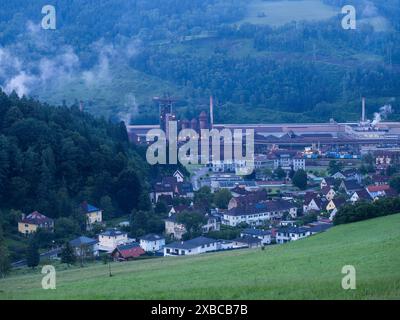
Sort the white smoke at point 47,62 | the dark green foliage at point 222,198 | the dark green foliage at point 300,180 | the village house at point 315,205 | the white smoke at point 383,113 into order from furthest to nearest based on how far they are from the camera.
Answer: the white smoke at point 47,62, the white smoke at point 383,113, the dark green foliage at point 300,180, the dark green foliage at point 222,198, the village house at point 315,205

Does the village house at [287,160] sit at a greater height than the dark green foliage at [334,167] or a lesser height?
lesser

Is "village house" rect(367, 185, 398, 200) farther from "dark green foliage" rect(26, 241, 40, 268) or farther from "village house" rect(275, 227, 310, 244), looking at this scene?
"dark green foliage" rect(26, 241, 40, 268)

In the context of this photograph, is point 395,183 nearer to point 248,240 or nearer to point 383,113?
point 248,240

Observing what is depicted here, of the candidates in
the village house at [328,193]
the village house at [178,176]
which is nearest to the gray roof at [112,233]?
the village house at [328,193]

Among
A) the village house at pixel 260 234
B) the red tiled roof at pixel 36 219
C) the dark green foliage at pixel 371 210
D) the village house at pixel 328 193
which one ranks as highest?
the dark green foliage at pixel 371 210

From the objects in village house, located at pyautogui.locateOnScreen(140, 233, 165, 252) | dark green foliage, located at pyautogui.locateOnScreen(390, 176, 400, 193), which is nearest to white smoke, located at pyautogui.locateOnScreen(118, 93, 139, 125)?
dark green foliage, located at pyautogui.locateOnScreen(390, 176, 400, 193)

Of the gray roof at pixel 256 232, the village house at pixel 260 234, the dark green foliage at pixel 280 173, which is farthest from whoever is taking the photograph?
the dark green foliage at pixel 280 173

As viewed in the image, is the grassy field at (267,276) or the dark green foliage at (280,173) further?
the dark green foliage at (280,173)

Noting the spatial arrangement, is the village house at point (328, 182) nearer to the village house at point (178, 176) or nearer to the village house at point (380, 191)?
the village house at point (380, 191)
